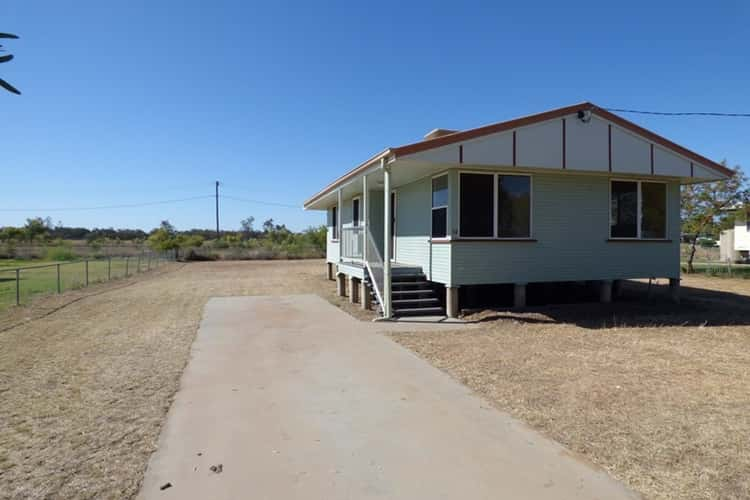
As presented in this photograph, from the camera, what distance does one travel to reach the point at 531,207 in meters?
9.81

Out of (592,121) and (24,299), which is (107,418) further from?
(24,299)

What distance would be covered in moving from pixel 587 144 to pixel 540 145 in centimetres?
114

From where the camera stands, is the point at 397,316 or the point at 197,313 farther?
the point at 197,313

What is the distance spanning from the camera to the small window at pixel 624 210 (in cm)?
1050

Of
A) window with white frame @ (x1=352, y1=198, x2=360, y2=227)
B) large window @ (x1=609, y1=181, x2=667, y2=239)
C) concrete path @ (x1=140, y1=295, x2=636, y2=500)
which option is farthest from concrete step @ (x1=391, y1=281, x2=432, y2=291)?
window with white frame @ (x1=352, y1=198, x2=360, y2=227)

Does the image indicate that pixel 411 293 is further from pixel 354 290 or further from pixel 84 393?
pixel 84 393

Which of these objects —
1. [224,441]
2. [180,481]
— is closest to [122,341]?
[224,441]

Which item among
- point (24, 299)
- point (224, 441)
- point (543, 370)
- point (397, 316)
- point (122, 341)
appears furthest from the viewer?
point (24, 299)

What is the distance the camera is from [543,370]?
5.46m

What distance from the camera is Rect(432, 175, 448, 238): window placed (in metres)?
9.48

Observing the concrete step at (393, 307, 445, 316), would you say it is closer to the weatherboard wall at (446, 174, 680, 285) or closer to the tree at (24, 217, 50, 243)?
the weatherboard wall at (446, 174, 680, 285)

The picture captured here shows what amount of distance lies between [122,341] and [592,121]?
31.5 ft

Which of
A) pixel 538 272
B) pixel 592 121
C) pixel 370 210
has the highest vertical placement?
pixel 592 121

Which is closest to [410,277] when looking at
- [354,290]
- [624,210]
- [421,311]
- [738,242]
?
[421,311]
